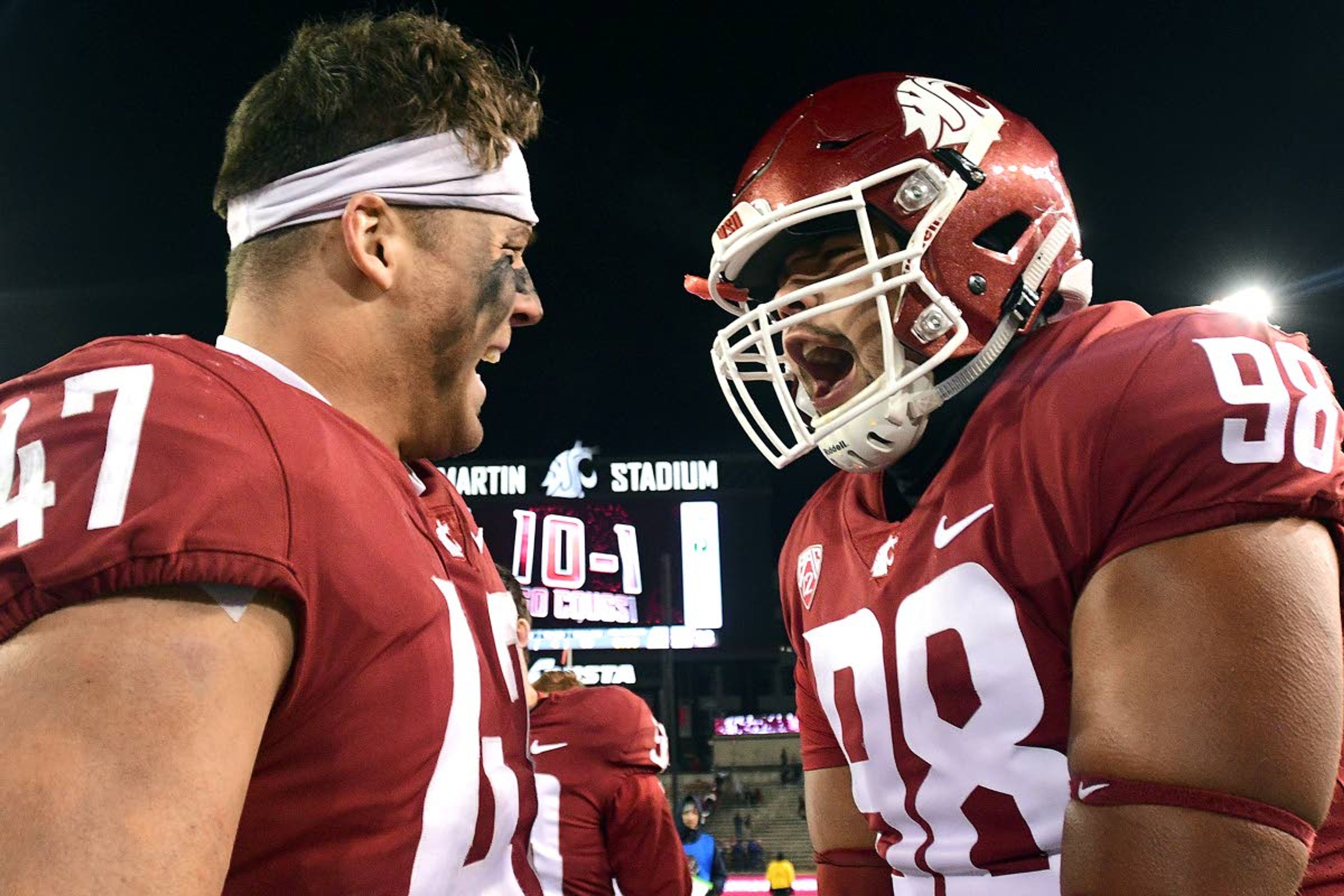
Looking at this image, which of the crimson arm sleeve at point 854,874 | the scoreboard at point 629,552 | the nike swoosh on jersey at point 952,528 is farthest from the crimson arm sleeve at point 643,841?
the scoreboard at point 629,552

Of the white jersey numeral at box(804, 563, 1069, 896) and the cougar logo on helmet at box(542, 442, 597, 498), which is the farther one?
the cougar logo on helmet at box(542, 442, 597, 498)

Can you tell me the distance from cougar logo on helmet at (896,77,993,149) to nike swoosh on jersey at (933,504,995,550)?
2.39ft

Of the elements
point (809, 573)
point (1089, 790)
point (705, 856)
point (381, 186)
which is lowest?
point (705, 856)

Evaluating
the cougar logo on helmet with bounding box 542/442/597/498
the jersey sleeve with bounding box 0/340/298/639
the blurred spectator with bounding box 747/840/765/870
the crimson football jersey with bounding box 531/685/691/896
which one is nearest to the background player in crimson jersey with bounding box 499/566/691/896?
the crimson football jersey with bounding box 531/685/691/896

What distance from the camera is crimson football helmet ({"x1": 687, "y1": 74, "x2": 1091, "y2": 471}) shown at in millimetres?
1879

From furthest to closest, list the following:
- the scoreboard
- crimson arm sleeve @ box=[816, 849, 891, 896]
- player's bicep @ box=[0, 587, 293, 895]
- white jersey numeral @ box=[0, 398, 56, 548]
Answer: the scoreboard → crimson arm sleeve @ box=[816, 849, 891, 896] → white jersey numeral @ box=[0, 398, 56, 548] → player's bicep @ box=[0, 587, 293, 895]

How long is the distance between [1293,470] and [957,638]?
53 cm

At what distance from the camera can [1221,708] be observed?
1291 millimetres

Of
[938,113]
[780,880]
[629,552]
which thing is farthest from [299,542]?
[629,552]

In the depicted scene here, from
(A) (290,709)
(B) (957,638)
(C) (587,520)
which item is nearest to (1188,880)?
(B) (957,638)

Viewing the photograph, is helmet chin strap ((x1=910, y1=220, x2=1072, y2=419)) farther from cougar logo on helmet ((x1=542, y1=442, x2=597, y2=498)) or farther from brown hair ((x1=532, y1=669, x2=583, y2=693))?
cougar logo on helmet ((x1=542, y1=442, x2=597, y2=498))

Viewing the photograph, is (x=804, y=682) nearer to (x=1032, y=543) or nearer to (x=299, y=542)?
(x=1032, y=543)

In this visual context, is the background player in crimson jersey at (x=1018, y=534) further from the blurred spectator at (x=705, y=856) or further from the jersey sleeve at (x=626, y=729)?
the blurred spectator at (x=705, y=856)

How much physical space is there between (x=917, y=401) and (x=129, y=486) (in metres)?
1.30
